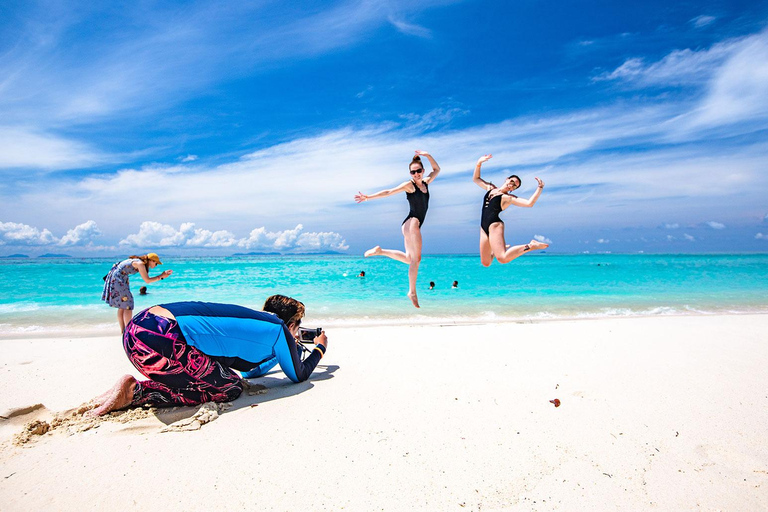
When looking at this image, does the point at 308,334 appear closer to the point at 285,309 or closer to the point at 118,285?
the point at 285,309

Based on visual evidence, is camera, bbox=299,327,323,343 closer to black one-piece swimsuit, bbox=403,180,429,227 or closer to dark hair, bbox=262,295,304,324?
dark hair, bbox=262,295,304,324

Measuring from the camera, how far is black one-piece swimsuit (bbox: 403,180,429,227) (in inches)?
184

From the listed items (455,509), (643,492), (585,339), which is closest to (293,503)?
(455,509)

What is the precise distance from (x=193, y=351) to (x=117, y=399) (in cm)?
93

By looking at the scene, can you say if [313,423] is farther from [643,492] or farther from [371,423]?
[643,492]

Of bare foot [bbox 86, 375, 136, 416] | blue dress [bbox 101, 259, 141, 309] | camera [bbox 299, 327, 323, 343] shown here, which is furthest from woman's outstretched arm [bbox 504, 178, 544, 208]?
blue dress [bbox 101, 259, 141, 309]

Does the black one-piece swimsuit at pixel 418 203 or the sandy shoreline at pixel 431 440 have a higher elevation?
the black one-piece swimsuit at pixel 418 203

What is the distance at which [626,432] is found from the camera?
3.65 metres

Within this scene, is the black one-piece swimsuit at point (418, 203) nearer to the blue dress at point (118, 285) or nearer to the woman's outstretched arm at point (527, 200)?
the woman's outstretched arm at point (527, 200)

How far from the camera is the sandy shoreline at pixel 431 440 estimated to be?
2.81 m

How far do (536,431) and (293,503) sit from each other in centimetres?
222

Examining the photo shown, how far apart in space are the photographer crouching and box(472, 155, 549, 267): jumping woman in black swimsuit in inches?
107

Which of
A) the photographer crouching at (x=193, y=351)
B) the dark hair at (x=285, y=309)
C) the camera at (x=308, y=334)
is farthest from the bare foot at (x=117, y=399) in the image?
the camera at (x=308, y=334)

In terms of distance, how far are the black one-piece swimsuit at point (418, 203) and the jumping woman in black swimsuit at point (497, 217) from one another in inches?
34.4
